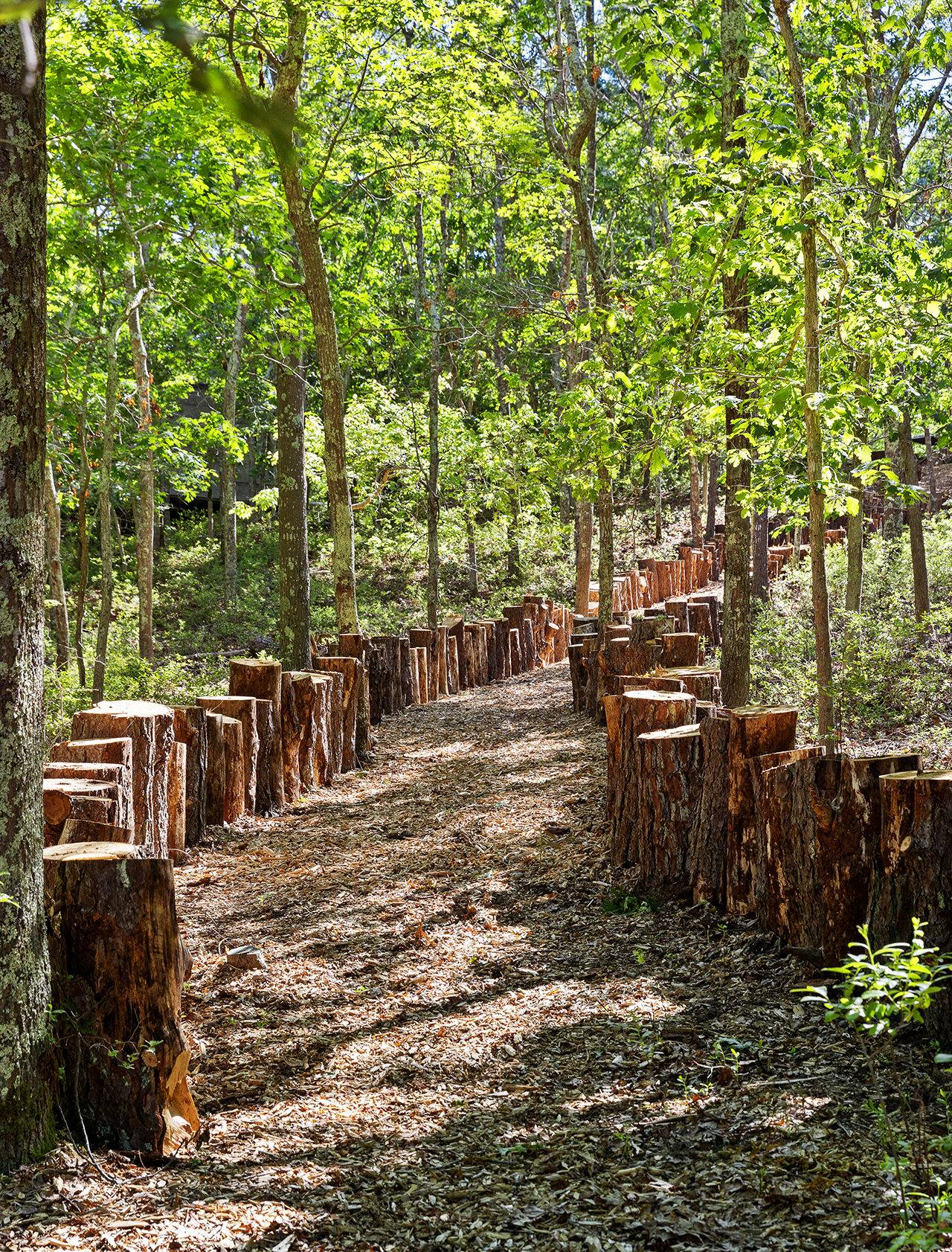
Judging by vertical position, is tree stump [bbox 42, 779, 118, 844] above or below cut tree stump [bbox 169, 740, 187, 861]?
above

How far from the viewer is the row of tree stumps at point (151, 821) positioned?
317 centimetres

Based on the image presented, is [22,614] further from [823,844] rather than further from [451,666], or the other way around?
[451,666]

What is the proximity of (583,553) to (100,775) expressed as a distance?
1386 centimetres

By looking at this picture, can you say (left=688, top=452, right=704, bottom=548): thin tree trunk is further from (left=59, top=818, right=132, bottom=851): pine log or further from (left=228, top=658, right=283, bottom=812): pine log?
(left=59, top=818, right=132, bottom=851): pine log

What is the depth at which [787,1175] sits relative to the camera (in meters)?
2.84

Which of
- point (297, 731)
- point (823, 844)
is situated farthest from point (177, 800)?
point (823, 844)

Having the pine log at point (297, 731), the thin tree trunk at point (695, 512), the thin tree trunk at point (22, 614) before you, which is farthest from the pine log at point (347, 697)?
the thin tree trunk at point (695, 512)

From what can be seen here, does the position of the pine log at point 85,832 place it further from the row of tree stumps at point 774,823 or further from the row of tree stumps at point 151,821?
the row of tree stumps at point 774,823

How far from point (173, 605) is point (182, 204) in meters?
Answer: 15.2

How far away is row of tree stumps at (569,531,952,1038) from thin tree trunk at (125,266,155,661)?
30.4ft

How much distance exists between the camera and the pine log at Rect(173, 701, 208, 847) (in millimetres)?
6434

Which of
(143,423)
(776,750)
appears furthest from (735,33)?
(143,423)

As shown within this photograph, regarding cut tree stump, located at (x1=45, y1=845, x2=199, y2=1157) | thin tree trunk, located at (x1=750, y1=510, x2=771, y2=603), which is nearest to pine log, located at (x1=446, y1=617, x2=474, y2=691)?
thin tree trunk, located at (x1=750, y1=510, x2=771, y2=603)

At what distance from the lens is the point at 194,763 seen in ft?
21.7
